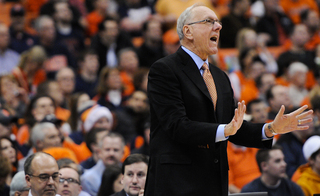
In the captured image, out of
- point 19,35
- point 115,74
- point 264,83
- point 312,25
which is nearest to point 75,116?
point 115,74

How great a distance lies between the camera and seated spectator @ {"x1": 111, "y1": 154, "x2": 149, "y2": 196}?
14.3ft

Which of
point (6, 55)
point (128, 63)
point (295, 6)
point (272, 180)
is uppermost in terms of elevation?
point (295, 6)

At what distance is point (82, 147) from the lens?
647cm

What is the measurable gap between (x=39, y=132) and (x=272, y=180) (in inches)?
103

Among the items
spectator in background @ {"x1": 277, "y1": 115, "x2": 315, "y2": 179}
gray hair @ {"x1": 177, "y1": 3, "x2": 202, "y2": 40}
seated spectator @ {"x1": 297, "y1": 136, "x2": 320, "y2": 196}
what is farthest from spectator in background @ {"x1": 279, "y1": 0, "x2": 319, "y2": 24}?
gray hair @ {"x1": 177, "y1": 3, "x2": 202, "y2": 40}

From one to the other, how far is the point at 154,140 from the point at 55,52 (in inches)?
258

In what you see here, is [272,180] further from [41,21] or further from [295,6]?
[295,6]

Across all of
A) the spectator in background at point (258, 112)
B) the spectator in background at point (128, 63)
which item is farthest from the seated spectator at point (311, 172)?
the spectator in background at point (128, 63)

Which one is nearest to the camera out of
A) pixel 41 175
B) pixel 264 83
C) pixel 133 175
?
pixel 41 175

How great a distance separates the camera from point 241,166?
6363 millimetres

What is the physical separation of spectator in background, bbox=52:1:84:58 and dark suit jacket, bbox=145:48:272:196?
683 cm

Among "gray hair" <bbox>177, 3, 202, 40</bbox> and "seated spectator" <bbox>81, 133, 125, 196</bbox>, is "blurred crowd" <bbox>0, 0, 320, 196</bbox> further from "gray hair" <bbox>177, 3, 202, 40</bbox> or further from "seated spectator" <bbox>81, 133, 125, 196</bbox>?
"gray hair" <bbox>177, 3, 202, 40</bbox>

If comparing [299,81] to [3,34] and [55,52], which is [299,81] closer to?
[55,52]

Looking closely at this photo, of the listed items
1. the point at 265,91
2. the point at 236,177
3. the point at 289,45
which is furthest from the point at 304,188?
the point at 289,45
